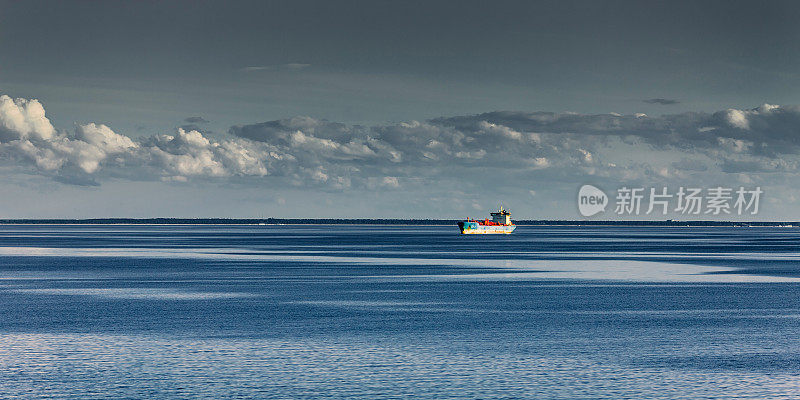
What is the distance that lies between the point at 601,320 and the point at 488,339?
666 centimetres

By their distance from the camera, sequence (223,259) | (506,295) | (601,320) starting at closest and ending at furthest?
(601,320) < (506,295) < (223,259)

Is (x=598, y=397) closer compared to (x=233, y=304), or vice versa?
(x=598, y=397)

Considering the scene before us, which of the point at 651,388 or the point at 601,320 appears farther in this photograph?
the point at 601,320

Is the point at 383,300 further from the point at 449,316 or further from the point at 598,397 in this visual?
the point at 598,397

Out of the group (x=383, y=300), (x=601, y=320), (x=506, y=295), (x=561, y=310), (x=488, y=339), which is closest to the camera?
(x=488, y=339)

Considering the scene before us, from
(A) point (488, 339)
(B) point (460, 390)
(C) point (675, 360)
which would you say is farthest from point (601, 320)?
(B) point (460, 390)

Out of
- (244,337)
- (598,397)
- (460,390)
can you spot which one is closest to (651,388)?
(598,397)

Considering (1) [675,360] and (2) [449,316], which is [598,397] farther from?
(2) [449,316]

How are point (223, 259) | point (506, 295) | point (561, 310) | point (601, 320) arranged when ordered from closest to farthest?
1. point (601, 320)
2. point (561, 310)
3. point (506, 295)
4. point (223, 259)

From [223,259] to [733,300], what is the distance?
49.7m

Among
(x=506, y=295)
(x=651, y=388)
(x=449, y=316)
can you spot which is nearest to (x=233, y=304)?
(x=449, y=316)

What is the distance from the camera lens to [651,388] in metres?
20.1

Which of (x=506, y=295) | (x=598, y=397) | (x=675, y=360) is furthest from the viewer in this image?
(x=506, y=295)

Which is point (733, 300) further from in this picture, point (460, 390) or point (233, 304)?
point (460, 390)
